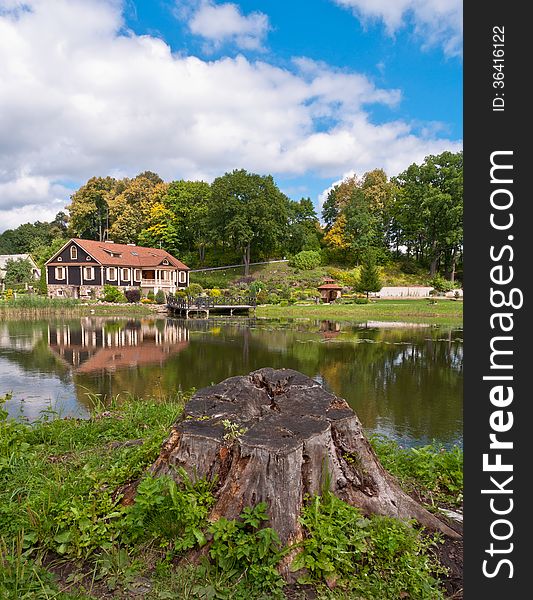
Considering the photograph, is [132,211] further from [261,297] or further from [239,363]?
[239,363]

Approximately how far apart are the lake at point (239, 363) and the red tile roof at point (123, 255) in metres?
18.1

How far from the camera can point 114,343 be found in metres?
20.7

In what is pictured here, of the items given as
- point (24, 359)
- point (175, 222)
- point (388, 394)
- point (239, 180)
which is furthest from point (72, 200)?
point (388, 394)

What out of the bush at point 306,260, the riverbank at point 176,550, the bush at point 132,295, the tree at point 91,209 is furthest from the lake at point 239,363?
the tree at point 91,209

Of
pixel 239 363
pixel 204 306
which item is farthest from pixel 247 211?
pixel 239 363

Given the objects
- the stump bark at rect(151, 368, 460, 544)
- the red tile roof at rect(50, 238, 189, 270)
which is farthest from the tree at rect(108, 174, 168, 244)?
the stump bark at rect(151, 368, 460, 544)

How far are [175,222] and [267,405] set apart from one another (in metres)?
57.7

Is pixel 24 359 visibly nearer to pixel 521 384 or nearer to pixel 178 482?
pixel 178 482

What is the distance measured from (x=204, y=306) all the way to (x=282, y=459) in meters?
34.1

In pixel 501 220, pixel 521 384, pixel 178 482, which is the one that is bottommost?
pixel 178 482

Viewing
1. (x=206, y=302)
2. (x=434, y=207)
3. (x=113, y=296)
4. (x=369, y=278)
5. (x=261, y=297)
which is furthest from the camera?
(x=434, y=207)

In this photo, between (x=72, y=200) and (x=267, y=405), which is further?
(x=72, y=200)

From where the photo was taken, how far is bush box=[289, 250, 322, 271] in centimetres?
5372

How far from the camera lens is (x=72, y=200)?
6372 centimetres
